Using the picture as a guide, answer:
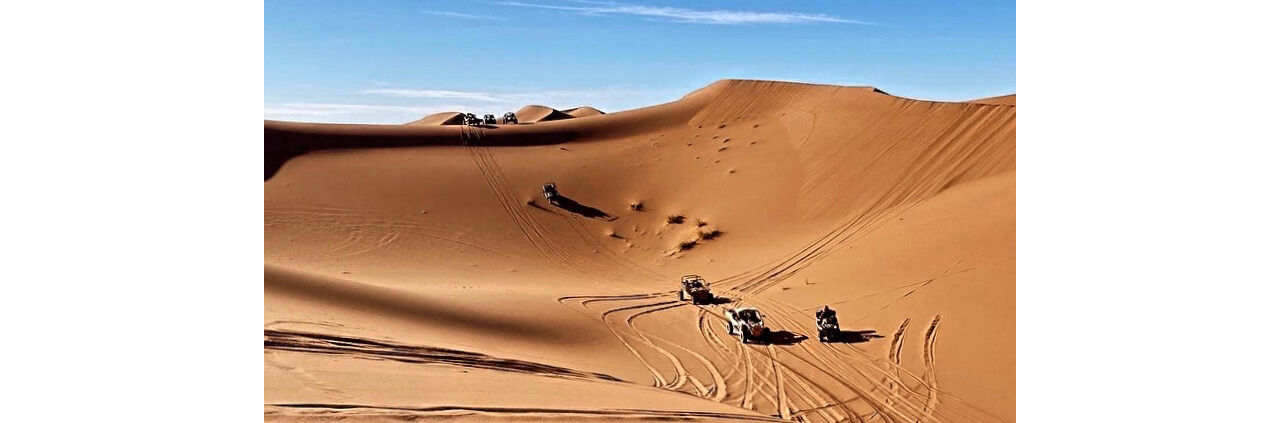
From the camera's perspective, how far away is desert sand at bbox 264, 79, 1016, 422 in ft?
29.5

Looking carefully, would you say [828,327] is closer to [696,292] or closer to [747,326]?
[747,326]

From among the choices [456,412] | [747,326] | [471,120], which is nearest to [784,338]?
[747,326]

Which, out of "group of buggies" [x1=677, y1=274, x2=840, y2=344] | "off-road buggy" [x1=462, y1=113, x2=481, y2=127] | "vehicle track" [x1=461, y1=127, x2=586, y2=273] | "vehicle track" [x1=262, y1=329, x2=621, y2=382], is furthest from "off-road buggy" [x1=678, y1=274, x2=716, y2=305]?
"off-road buggy" [x1=462, y1=113, x2=481, y2=127]

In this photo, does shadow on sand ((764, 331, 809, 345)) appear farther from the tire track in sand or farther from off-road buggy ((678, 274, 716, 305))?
off-road buggy ((678, 274, 716, 305))

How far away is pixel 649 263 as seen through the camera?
22375mm

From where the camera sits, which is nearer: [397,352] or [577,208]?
[397,352]

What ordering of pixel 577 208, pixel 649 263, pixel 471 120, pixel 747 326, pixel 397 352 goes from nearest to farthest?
pixel 397 352 < pixel 747 326 < pixel 649 263 < pixel 577 208 < pixel 471 120

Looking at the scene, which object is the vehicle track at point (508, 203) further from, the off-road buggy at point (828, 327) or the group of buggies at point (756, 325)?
the off-road buggy at point (828, 327)

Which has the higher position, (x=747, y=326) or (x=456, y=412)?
(x=747, y=326)

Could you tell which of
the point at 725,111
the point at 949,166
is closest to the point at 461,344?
the point at 949,166

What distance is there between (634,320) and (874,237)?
7.80 meters

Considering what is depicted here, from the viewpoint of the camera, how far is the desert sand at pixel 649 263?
898 centimetres

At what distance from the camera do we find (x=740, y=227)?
81.4 ft
